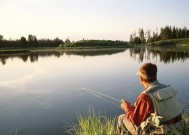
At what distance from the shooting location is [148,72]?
13.6 feet

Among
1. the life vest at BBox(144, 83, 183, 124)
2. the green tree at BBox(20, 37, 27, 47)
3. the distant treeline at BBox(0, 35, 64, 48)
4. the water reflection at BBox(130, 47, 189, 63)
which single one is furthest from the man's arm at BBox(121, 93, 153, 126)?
the green tree at BBox(20, 37, 27, 47)

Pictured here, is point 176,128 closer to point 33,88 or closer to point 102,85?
point 102,85

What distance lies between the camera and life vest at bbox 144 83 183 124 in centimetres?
407

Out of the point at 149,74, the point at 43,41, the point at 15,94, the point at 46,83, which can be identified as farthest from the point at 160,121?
the point at 43,41

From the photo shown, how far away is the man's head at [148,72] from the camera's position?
4.14 meters

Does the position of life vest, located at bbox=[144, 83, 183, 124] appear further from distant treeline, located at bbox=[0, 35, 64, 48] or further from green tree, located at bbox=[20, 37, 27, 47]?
green tree, located at bbox=[20, 37, 27, 47]

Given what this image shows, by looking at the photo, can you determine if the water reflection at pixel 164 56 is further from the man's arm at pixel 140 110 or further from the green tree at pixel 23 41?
the green tree at pixel 23 41

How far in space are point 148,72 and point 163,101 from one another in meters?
0.44

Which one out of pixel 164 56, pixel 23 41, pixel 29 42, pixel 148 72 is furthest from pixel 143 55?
pixel 29 42

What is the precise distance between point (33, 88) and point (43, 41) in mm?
97072

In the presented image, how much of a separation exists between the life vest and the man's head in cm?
11

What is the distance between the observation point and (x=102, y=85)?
13.3 m

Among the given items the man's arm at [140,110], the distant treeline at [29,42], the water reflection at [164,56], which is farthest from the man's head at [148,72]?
the distant treeline at [29,42]

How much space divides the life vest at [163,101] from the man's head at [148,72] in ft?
0.36
